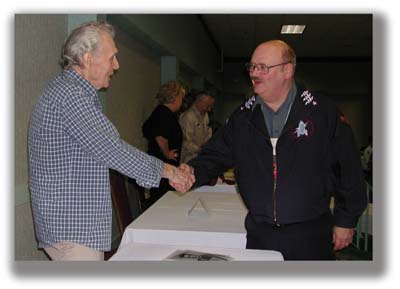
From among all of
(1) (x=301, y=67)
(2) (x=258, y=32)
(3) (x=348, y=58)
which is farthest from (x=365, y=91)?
(2) (x=258, y=32)

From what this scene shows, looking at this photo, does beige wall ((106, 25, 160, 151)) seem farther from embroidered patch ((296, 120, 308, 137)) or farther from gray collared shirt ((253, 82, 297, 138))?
embroidered patch ((296, 120, 308, 137))

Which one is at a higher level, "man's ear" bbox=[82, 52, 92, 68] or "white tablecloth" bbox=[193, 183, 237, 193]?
"man's ear" bbox=[82, 52, 92, 68]

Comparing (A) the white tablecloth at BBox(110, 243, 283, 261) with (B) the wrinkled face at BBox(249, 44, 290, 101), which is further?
(B) the wrinkled face at BBox(249, 44, 290, 101)

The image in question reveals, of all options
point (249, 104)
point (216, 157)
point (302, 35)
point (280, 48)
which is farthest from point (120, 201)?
point (302, 35)

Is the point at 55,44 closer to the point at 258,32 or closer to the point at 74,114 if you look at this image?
the point at 74,114

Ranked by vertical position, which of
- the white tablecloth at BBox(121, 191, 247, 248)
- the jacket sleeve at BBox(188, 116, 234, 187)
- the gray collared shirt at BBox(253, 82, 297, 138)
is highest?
the gray collared shirt at BBox(253, 82, 297, 138)

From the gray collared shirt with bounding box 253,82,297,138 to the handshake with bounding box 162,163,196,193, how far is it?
469 millimetres

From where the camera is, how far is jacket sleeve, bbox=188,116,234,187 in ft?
7.01

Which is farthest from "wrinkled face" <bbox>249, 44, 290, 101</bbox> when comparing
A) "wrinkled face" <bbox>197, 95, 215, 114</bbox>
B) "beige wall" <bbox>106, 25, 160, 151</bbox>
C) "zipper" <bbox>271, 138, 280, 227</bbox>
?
"wrinkled face" <bbox>197, 95, 215, 114</bbox>

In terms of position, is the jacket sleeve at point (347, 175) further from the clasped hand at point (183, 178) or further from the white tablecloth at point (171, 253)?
the clasped hand at point (183, 178)

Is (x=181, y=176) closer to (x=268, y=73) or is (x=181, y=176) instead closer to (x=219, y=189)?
(x=268, y=73)

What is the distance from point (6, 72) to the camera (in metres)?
1.25

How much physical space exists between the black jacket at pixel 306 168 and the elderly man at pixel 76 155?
0.56m

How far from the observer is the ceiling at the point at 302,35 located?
7656 mm
